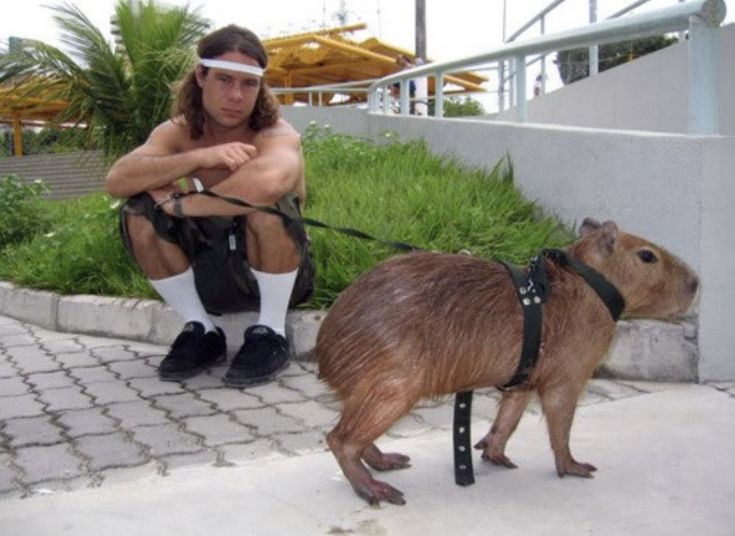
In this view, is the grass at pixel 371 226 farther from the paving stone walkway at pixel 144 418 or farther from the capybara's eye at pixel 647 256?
the capybara's eye at pixel 647 256

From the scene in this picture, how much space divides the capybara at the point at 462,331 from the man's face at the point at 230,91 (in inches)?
64.6

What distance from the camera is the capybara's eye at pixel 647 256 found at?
2.71 m

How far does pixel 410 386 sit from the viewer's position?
248cm

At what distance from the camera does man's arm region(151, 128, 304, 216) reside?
12.5ft

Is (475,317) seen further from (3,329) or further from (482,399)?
(3,329)

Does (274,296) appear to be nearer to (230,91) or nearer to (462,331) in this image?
(230,91)

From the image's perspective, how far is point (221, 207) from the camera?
387 cm

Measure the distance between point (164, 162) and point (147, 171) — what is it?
9 cm

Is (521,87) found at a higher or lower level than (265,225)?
higher

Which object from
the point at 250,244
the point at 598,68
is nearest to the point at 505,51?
the point at 250,244

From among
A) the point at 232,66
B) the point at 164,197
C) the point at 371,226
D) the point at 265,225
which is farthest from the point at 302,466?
the point at 371,226

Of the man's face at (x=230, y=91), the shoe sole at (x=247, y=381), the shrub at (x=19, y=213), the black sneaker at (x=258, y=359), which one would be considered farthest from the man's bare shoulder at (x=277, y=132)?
the shrub at (x=19, y=213)

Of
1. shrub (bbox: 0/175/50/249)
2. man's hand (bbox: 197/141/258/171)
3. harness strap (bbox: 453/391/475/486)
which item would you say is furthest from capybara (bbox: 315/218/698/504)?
shrub (bbox: 0/175/50/249)

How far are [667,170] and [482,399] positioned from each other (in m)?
1.24
